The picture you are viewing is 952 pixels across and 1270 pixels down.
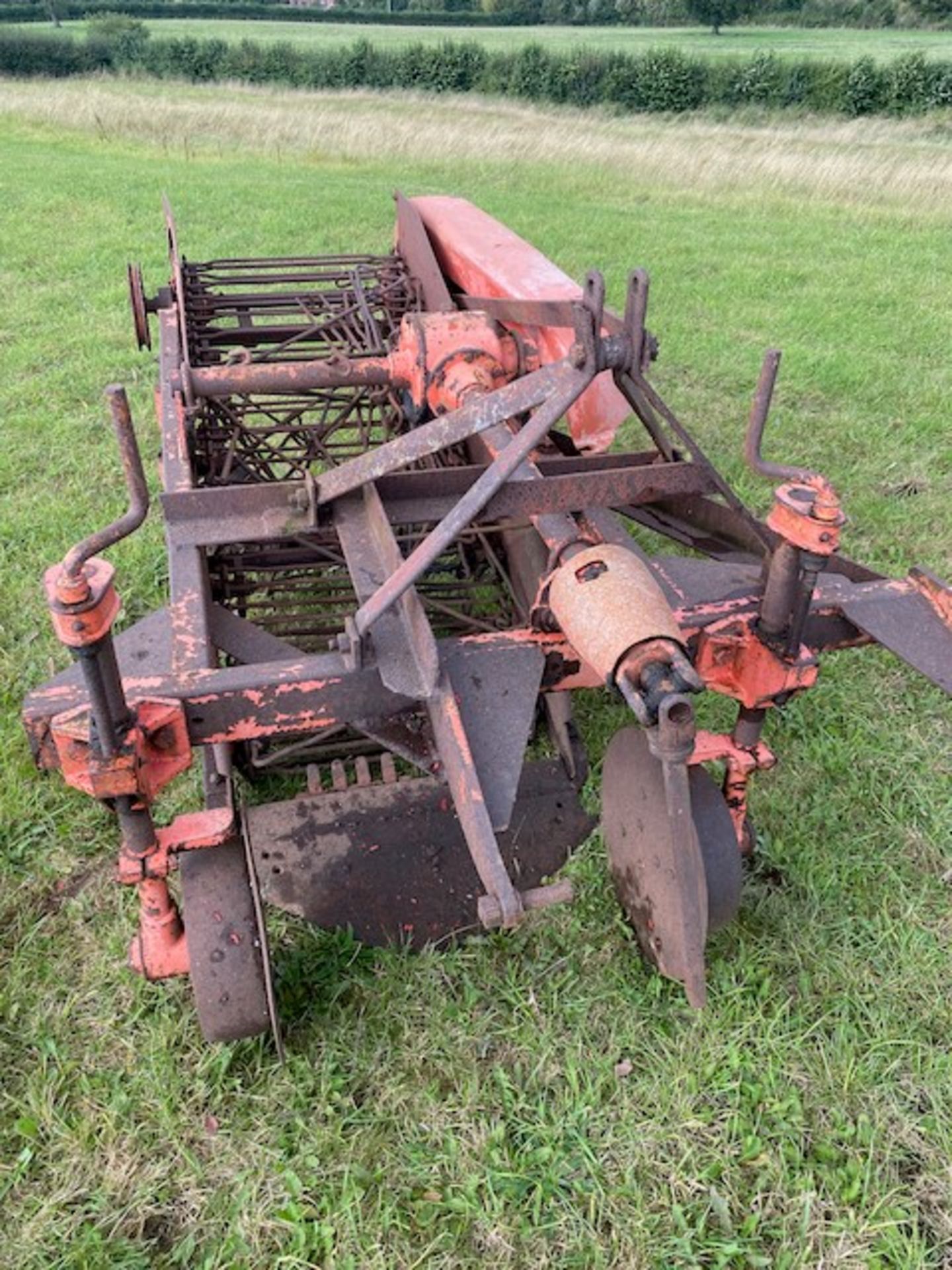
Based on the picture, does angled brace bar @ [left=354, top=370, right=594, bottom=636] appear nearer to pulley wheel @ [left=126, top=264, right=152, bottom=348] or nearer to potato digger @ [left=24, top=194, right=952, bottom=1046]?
potato digger @ [left=24, top=194, right=952, bottom=1046]

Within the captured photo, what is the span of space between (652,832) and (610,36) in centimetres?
4321

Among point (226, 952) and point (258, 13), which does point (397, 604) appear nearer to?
point (226, 952)

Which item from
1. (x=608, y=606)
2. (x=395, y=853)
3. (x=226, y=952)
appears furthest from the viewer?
(x=395, y=853)

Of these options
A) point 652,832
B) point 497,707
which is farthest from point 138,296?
point 652,832

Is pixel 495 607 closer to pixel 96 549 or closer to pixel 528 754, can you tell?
pixel 528 754

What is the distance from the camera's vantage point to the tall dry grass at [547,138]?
40.7ft

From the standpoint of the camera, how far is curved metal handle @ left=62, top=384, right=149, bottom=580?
1504mm

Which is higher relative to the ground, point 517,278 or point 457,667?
point 517,278

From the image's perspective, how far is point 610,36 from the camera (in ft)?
124

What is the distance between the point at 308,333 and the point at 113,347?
135 inches

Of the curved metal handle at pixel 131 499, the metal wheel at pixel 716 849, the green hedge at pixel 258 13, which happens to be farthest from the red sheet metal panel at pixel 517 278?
the green hedge at pixel 258 13

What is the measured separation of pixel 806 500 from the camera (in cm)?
188

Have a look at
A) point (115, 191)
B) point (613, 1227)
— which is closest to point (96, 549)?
point (613, 1227)

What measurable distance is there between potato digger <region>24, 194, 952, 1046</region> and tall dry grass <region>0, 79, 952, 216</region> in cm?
1096
